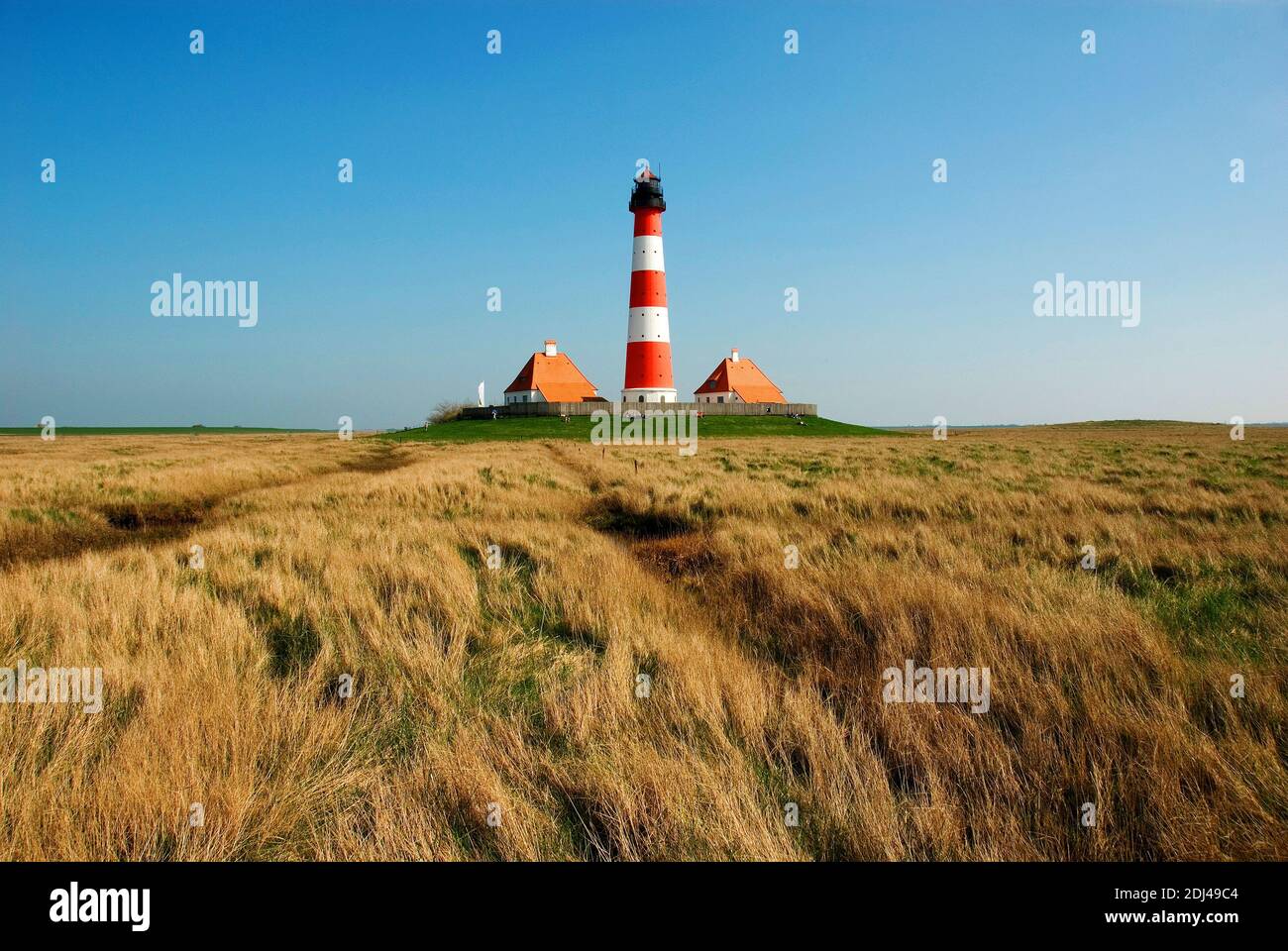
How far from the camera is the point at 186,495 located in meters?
14.7

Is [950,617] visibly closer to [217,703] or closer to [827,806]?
[827,806]

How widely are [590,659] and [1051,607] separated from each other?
3.62 m

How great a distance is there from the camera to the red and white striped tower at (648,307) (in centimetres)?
4522

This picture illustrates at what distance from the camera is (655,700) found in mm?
3512

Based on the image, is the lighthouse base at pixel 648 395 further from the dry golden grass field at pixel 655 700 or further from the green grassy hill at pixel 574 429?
the dry golden grass field at pixel 655 700

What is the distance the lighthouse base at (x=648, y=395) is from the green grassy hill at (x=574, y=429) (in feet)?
13.2

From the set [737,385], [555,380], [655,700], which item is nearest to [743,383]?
[737,385]

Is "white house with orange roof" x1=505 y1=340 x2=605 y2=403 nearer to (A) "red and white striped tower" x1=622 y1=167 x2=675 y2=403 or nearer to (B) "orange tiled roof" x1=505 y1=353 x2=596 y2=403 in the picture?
(B) "orange tiled roof" x1=505 y1=353 x2=596 y2=403

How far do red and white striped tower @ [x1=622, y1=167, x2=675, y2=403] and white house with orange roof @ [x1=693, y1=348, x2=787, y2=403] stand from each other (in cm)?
1772

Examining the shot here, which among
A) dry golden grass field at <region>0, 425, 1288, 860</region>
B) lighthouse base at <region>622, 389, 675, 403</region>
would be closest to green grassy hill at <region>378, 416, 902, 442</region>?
lighthouse base at <region>622, 389, 675, 403</region>

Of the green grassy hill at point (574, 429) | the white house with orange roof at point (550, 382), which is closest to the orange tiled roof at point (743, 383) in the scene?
the green grassy hill at point (574, 429)

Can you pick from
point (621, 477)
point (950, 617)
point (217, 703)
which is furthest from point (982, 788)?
point (621, 477)

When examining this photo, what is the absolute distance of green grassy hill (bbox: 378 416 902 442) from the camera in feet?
147

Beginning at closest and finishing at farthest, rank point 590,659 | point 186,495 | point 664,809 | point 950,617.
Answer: point 664,809 → point 590,659 → point 950,617 → point 186,495
